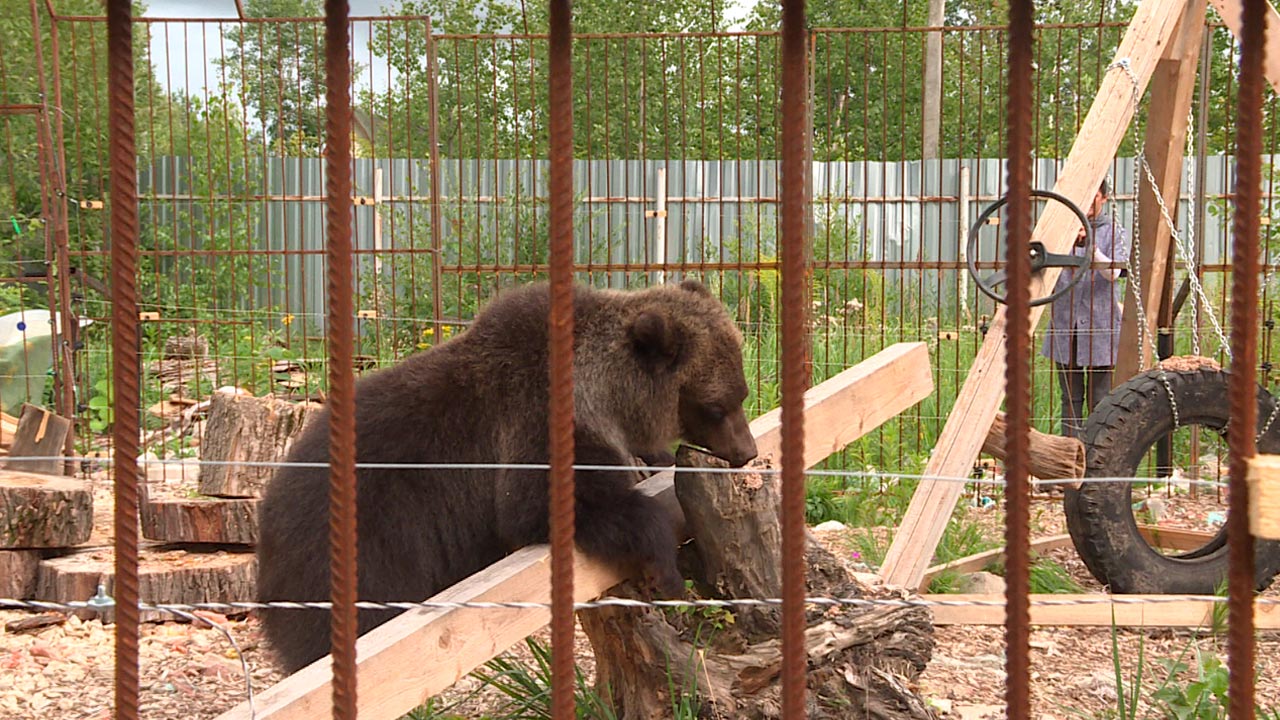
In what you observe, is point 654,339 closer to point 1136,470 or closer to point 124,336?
point 124,336

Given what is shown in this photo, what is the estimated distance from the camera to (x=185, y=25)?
364 inches

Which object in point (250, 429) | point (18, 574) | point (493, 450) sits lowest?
point (18, 574)

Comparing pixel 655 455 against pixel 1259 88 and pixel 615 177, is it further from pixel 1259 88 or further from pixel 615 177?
pixel 615 177

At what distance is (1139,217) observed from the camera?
7.19 m

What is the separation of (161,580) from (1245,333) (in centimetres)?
554

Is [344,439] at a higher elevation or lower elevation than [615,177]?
lower

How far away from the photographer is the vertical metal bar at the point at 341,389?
162cm

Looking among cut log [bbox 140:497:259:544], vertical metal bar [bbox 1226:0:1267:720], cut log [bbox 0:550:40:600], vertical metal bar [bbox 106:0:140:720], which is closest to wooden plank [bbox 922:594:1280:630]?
vertical metal bar [bbox 1226:0:1267:720]

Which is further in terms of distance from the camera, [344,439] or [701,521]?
[701,521]

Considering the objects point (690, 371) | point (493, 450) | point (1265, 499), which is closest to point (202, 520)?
point (493, 450)

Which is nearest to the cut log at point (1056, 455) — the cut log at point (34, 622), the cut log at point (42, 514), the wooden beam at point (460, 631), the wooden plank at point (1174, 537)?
the wooden plank at point (1174, 537)

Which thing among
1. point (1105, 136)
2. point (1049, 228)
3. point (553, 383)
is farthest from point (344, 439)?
point (1105, 136)

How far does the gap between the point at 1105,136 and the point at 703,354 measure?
2.76 meters

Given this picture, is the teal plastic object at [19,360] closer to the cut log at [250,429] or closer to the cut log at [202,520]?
the cut log at [250,429]
